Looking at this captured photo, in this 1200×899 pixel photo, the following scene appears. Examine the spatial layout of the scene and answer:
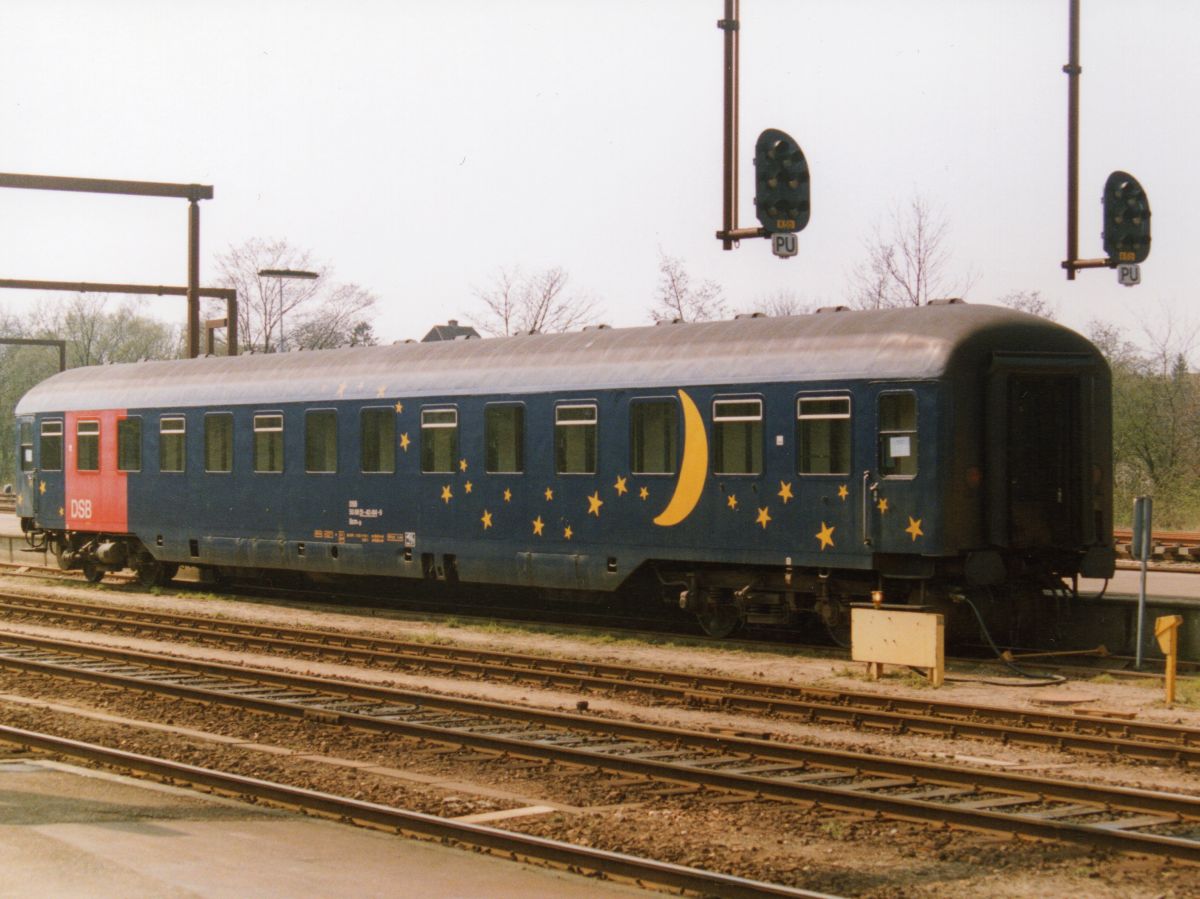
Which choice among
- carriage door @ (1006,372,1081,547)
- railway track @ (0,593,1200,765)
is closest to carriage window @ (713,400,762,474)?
carriage door @ (1006,372,1081,547)

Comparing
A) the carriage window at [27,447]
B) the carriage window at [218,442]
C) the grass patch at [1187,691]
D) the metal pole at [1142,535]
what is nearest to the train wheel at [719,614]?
the metal pole at [1142,535]

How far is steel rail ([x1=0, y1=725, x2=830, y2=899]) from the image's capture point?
25.5 feet

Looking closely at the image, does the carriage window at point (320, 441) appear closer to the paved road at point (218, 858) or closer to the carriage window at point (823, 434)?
the carriage window at point (823, 434)

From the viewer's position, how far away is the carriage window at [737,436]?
17.9 m

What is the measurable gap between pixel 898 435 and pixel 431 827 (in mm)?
8872

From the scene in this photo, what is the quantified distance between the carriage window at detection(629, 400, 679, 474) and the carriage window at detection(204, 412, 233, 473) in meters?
8.40

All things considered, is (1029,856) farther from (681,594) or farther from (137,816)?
(681,594)

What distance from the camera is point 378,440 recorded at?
22594 mm

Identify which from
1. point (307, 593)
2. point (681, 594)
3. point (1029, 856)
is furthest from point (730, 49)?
point (307, 593)

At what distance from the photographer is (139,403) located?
1049 inches

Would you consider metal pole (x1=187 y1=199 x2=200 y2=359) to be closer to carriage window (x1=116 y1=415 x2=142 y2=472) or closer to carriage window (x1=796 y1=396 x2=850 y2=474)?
carriage window (x1=116 y1=415 x2=142 y2=472)

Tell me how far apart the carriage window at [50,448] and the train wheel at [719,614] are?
1434cm

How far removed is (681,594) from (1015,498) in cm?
414

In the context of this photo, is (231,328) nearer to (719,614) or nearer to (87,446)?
(87,446)
